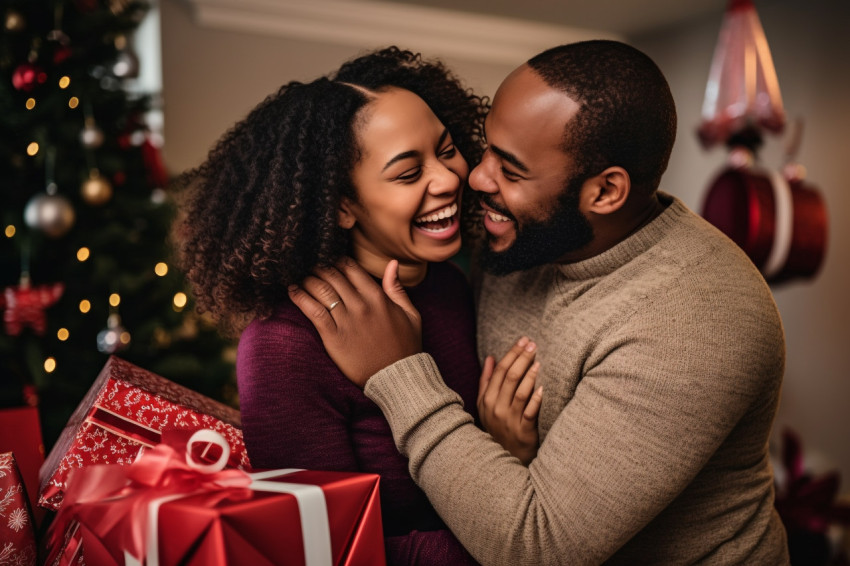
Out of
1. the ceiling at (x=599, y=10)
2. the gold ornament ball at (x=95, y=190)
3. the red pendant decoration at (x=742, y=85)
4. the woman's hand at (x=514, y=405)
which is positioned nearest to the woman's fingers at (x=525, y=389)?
the woman's hand at (x=514, y=405)

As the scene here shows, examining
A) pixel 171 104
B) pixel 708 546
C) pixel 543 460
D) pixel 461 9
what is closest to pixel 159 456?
pixel 543 460

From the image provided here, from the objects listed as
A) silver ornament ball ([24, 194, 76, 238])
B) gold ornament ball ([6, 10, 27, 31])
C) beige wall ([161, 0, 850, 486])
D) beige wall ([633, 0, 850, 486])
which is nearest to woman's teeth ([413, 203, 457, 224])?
silver ornament ball ([24, 194, 76, 238])

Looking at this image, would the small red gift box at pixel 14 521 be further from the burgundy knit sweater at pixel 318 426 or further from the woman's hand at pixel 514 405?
the woman's hand at pixel 514 405

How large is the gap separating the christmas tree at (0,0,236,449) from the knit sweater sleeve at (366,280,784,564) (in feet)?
6.10

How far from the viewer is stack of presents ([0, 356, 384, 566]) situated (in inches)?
34.4

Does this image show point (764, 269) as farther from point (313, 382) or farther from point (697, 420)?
point (313, 382)

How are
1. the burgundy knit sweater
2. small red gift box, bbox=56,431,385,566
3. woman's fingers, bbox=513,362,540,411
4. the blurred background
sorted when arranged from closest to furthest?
small red gift box, bbox=56,431,385,566
the burgundy knit sweater
woman's fingers, bbox=513,362,540,411
the blurred background

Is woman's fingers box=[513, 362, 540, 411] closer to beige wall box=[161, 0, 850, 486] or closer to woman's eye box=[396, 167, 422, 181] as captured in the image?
woman's eye box=[396, 167, 422, 181]

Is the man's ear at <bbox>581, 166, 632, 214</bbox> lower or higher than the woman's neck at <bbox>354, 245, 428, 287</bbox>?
higher

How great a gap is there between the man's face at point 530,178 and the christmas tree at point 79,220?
170 cm

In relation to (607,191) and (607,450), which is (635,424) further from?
(607,191)

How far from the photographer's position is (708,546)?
1228mm

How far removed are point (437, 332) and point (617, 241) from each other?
38 cm

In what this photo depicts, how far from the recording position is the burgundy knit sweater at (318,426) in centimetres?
114
